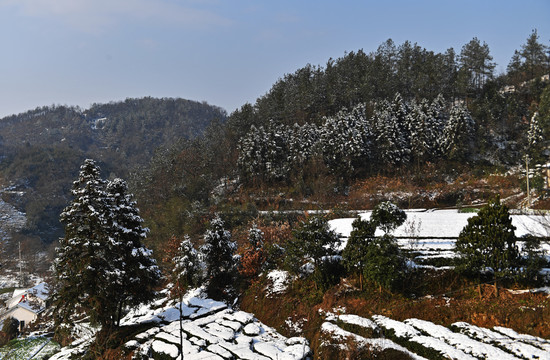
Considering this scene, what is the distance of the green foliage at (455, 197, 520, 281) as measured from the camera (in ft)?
36.7

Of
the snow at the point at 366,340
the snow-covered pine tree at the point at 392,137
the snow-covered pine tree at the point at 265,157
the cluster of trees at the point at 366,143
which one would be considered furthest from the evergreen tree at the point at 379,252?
the snow-covered pine tree at the point at 265,157

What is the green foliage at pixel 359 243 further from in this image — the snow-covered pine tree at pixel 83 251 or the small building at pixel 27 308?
the small building at pixel 27 308

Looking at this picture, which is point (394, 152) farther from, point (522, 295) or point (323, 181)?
point (522, 295)

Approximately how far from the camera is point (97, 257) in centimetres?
1362

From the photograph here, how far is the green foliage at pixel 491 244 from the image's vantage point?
11195mm

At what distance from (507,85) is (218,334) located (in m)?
54.6

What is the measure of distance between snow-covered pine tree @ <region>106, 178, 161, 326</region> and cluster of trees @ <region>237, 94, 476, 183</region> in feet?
81.9

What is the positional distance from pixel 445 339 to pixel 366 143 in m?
31.1

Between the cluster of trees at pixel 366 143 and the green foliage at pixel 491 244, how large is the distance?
2566 cm

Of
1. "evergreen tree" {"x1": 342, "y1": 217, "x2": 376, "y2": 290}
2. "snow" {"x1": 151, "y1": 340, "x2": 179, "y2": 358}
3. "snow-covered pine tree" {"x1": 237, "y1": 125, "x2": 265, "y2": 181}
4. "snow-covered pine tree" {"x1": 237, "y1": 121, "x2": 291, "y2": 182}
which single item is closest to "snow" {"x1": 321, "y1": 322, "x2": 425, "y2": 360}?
"evergreen tree" {"x1": 342, "y1": 217, "x2": 376, "y2": 290}

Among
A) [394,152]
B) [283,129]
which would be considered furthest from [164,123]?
[394,152]

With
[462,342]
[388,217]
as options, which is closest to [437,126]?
[388,217]

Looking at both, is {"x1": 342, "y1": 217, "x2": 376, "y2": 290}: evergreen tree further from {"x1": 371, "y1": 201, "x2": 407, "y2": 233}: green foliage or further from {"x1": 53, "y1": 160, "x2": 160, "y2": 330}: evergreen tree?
{"x1": 53, "y1": 160, "x2": 160, "y2": 330}: evergreen tree

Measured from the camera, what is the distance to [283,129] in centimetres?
4397
